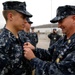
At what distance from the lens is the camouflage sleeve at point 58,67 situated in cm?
248

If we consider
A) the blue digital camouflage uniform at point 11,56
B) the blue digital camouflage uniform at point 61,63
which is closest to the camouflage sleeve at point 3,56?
the blue digital camouflage uniform at point 11,56

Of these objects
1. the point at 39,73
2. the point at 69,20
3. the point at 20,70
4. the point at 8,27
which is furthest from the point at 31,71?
the point at 69,20

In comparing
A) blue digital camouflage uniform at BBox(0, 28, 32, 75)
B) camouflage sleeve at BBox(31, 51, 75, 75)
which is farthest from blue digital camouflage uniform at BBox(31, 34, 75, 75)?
blue digital camouflage uniform at BBox(0, 28, 32, 75)

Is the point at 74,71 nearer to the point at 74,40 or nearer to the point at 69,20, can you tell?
the point at 74,40

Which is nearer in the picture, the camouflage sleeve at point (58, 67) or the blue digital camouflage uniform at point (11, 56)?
the camouflage sleeve at point (58, 67)

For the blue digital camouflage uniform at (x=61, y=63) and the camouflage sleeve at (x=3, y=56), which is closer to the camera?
the blue digital camouflage uniform at (x=61, y=63)

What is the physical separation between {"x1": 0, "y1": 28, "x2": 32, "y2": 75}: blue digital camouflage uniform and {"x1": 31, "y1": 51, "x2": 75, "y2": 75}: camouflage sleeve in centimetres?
26

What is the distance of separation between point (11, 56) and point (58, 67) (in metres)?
0.63

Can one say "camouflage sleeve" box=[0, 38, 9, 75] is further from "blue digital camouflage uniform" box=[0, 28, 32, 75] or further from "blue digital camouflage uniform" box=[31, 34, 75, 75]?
"blue digital camouflage uniform" box=[31, 34, 75, 75]

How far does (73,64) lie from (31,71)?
2.63ft

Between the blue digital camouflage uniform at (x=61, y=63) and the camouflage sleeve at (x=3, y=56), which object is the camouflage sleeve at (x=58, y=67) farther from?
the camouflage sleeve at (x=3, y=56)

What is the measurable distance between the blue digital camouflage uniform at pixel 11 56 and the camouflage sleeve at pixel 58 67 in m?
0.26

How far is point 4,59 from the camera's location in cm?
279

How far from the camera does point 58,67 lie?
8.40ft
